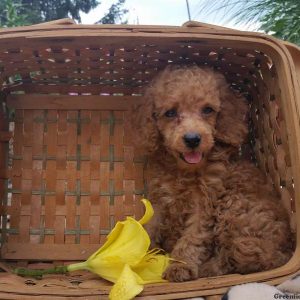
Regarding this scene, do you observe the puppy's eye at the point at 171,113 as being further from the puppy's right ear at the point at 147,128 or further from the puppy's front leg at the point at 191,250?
the puppy's front leg at the point at 191,250

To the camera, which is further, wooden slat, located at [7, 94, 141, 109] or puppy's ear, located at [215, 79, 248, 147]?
wooden slat, located at [7, 94, 141, 109]

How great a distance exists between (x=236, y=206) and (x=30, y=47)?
1.03 m

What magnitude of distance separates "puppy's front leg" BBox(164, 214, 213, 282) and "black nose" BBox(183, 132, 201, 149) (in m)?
0.28

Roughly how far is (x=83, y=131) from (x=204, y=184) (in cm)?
79

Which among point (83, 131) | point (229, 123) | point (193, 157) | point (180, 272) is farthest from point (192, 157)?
point (83, 131)

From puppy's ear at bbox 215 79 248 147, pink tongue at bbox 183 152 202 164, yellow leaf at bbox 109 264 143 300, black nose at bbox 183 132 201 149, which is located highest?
puppy's ear at bbox 215 79 248 147

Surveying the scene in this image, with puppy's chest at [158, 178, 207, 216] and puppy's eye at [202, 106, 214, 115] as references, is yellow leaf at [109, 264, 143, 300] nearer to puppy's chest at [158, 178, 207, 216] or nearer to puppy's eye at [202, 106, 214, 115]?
puppy's chest at [158, 178, 207, 216]

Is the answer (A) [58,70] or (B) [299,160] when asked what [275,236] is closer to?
(B) [299,160]

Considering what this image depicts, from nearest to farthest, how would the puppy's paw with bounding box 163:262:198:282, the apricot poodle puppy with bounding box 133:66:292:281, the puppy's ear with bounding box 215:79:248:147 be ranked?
the puppy's paw with bounding box 163:262:198:282 < the apricot poodle puppy with bounding box 133:66:292:281 < the puppy's ear with bounding box 215:79:248:147

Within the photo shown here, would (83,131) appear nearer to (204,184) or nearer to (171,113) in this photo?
(171,113)

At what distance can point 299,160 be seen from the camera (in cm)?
171

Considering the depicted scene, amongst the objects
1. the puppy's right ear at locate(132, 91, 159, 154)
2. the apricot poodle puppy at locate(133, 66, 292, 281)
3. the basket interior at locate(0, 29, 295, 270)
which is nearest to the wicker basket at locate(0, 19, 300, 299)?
the basket interior at locate(0, 29, 295, 270)

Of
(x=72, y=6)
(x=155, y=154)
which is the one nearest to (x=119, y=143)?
(x=155, y=154)

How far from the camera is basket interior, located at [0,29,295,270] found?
7.43 feet
